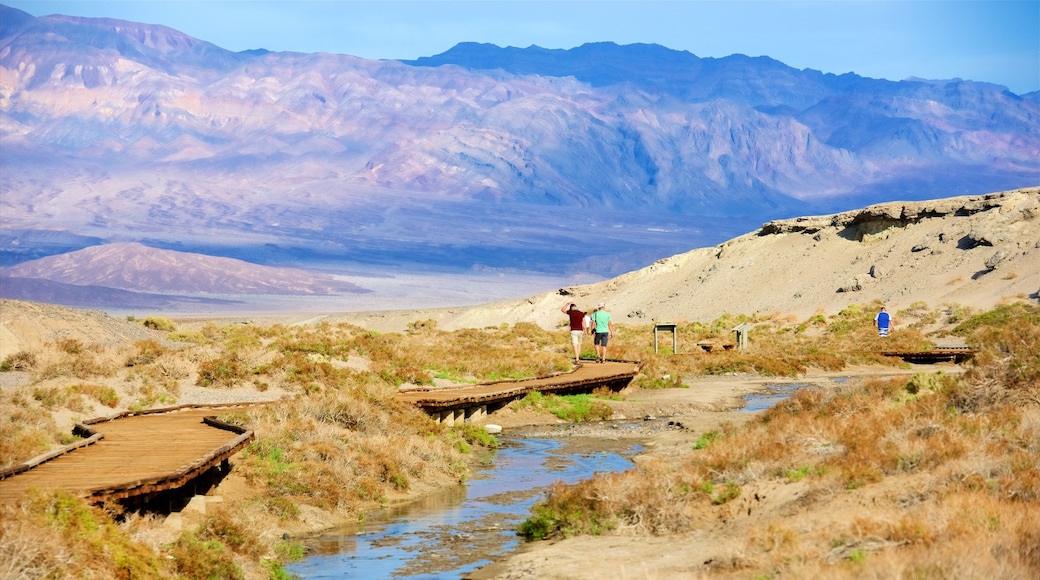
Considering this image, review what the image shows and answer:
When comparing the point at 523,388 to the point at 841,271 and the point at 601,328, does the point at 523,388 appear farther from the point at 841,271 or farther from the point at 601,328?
the point at 841,271

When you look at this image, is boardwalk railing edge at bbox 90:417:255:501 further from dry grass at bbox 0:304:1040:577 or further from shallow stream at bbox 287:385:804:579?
shallow stream at bbox 287:385:804:579

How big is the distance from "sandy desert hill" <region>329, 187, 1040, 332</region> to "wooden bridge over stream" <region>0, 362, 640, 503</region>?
36.4 m

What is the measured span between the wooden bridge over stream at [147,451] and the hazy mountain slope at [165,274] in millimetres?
153494

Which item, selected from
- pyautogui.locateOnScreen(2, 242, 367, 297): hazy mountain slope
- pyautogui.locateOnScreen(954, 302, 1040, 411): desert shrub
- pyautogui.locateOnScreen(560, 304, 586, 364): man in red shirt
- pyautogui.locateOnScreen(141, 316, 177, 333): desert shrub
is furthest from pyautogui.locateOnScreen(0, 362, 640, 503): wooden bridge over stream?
pyautogui.locateOnScreen(2, 242, 367, 297): hazy mountain slope

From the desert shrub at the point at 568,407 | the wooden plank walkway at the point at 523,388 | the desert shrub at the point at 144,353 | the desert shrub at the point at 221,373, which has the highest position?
the desert shrub at the point at 144,353

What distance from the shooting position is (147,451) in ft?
55.8

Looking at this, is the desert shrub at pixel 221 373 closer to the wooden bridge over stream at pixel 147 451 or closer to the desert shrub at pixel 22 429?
the wooden bridge over stream at pixel 147 451

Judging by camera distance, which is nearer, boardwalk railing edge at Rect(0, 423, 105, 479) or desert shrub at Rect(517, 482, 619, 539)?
boardwalk railing edge at Rect(0, 423, 105, 479)

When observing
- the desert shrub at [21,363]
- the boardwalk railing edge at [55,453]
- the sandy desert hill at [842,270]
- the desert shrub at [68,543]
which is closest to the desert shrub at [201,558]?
the desert shrub at [68,543]

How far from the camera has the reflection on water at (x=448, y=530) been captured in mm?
14438

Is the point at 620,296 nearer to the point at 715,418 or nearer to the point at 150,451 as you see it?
the point at 715,418

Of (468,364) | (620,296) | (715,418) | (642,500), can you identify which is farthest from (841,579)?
(620,296)

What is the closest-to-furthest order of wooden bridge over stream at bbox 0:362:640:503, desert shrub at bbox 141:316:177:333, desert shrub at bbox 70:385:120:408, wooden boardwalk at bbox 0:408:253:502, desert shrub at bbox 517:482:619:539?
wooden boardwalk at bbox 0:408:253:502 < wooden bridge over stream at bbox 0:362:640:503 < desert shrub at bbox 517:482:619:539 < desert shrub at bbox 70:385:120:408 < desert shrub at bbox 141:316:177:333

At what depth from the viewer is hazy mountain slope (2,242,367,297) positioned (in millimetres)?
176625
